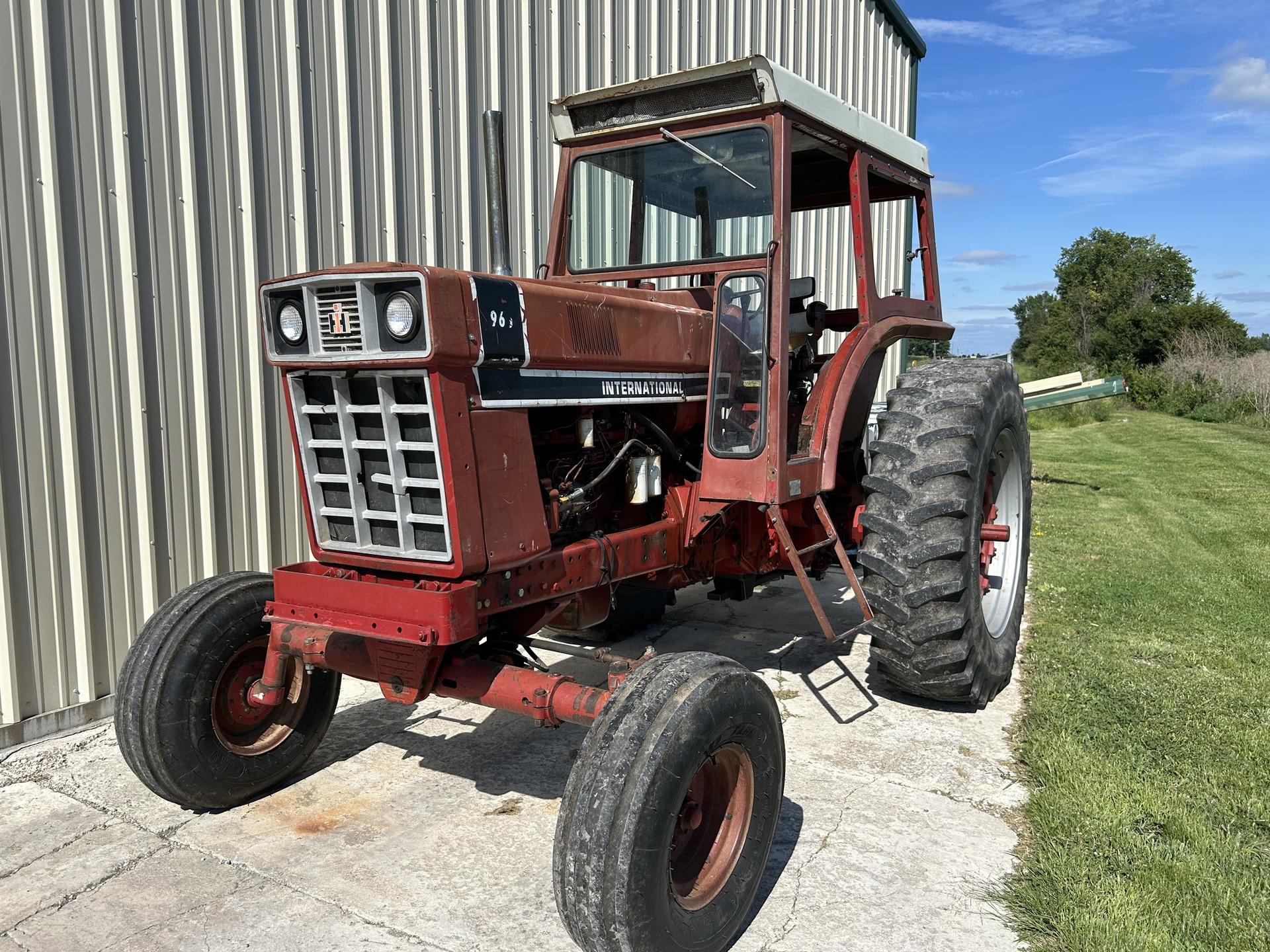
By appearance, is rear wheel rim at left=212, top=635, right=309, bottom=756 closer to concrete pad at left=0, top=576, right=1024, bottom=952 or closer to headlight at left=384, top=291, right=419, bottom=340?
concrete pad at left=0, top=576, right=1024, bottom=952

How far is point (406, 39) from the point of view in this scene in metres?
5.46

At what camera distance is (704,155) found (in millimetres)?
3654

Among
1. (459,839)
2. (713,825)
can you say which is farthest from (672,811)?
(459,839)

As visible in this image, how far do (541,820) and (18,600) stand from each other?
235 centimetres

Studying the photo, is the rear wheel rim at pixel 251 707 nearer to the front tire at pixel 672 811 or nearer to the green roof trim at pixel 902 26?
the front tire at pixel 672 811

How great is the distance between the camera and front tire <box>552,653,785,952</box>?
228 cm

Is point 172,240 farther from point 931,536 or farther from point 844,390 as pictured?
Answer: point 931,536

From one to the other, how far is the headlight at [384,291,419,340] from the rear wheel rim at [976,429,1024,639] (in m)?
3.07

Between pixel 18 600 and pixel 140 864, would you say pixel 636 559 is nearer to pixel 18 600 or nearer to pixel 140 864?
pixel 140 864

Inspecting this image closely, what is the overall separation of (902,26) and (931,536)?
10.6 metres

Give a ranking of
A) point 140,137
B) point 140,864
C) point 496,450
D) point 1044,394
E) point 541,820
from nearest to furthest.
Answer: point 496,450 < point 140,864 < point 541,820 < point 140,137 < point 1044,394

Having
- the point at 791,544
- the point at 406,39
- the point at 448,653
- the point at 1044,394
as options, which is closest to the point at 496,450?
the point at 448,653

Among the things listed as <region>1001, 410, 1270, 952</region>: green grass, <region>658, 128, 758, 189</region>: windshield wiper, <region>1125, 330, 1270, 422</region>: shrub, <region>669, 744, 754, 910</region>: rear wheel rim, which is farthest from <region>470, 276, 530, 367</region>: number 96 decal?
<region>1125, 330, 1270, 422</region>: shrub

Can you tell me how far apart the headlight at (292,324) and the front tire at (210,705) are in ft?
3.37
